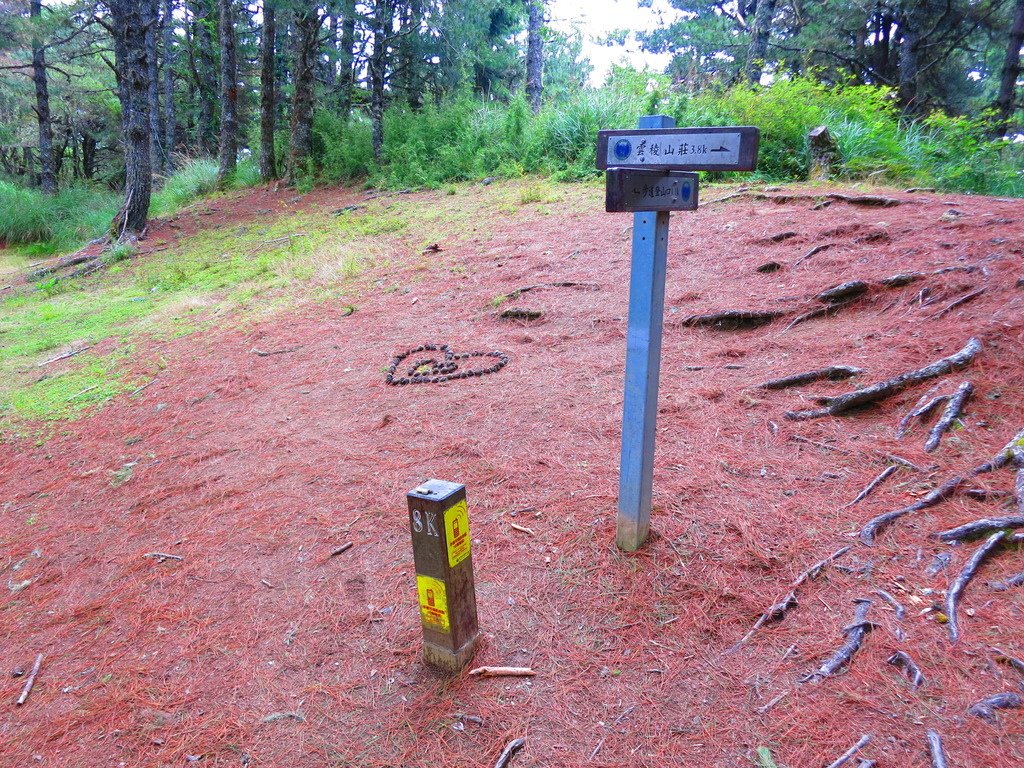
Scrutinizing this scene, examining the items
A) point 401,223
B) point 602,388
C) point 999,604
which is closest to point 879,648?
point 999,604

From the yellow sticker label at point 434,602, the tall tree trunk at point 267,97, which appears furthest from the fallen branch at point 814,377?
the tall tree trunk at point 267,97

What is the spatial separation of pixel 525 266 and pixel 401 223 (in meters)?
4.33

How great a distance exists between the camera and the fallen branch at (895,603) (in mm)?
2529

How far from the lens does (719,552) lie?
3.09 metres

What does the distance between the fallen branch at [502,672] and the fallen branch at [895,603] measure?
55.7 inches

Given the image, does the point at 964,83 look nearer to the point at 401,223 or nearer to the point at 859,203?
the point at 859,203

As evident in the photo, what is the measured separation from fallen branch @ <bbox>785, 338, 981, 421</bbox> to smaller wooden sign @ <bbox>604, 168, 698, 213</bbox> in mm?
1992

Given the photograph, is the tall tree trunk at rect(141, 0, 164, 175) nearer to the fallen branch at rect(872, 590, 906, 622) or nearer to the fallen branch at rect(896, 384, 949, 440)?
the fallen branch at rect(896, 384, 949, 440)

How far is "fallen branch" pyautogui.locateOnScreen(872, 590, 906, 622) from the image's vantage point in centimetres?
253

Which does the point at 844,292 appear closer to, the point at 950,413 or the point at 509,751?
the point at 950,413

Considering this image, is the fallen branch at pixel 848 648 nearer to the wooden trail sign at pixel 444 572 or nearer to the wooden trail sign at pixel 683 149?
the wooden trail sign at pixel 444 572

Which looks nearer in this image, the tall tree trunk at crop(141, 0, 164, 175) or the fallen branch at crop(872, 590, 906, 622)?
the fallen branch at crop(872, 590, 906, 622)

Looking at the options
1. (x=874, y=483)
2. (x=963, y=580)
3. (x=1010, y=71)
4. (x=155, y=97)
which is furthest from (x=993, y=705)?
(x=155, y=97)

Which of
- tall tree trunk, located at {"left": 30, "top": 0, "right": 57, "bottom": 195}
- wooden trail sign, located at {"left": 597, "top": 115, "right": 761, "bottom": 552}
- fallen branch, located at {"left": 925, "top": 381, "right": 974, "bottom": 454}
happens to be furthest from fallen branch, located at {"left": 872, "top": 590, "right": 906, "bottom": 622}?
tall tree trunk, located at {"left": 30, "top": 0, "right": 57, "bottom": 195}
